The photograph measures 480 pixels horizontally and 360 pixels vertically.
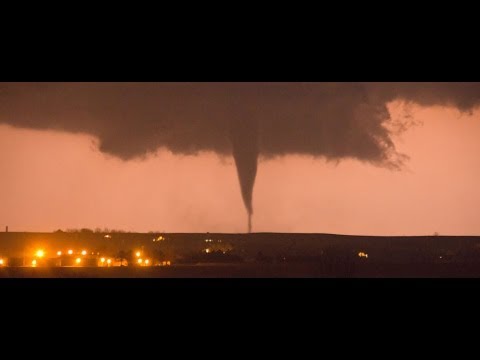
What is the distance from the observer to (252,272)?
1378 centimetres

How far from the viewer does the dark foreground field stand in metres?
13.0

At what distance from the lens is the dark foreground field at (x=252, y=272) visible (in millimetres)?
12953
